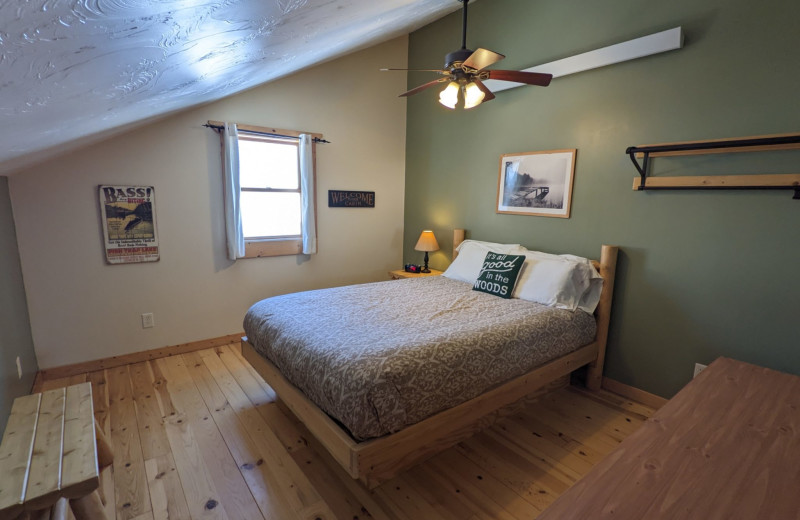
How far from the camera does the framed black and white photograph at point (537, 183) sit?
9.59 feet

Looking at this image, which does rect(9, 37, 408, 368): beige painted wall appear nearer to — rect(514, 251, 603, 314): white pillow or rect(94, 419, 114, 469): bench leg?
rect(94, 419, 114, 469): bench leg

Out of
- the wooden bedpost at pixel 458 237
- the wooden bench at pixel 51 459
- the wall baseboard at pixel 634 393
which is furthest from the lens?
the wooden bedpost at pixel 458 237

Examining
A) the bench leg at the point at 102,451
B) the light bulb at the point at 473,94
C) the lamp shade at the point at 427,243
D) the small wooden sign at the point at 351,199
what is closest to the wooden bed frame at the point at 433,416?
the bench leg at the point at 102,451

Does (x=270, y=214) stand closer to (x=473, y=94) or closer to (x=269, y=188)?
(x=269, y=188)

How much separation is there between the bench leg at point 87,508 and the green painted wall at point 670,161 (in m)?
3.05

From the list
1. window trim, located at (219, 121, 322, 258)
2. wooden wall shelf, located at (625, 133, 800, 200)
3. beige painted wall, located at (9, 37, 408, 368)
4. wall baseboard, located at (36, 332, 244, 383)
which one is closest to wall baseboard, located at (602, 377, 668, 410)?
wooden wall shelf, located at (625, 133, 800, 200)

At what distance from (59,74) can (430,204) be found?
A: 3.49 m

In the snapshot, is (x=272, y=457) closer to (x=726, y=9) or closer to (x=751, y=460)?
(x=751, y=460)

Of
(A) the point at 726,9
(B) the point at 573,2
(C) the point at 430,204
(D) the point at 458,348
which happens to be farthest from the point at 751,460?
(C) the point at 430,204

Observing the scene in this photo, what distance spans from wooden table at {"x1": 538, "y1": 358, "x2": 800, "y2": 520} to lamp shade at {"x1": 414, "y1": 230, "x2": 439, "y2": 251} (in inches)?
104

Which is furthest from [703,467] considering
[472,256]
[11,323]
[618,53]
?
[11,323]

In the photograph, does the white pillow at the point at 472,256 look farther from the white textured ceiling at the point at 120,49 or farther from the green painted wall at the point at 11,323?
the green painted wall at the point at 11,323

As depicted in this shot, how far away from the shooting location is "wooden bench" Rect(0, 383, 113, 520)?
1.09 m

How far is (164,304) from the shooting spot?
3.17 meters
